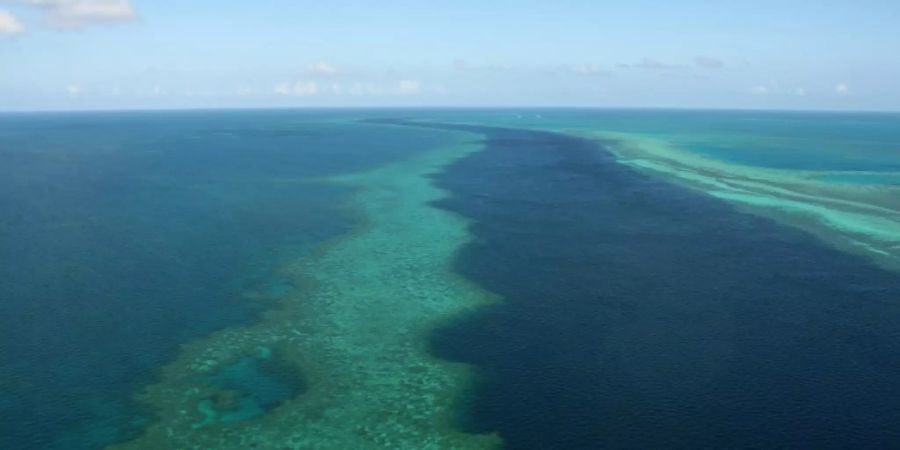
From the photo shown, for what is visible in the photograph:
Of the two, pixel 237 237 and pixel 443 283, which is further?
pixel 237 237

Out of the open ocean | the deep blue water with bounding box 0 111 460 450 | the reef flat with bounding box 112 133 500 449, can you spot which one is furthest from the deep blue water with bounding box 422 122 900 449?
the deep blue water with bounding box 0 111 460 450

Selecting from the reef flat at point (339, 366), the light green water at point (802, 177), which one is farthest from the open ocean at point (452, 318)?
the light green water at point (802, 177)

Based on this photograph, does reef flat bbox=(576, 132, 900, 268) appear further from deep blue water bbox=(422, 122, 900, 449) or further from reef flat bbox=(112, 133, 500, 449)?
reef flat bbox=(112, 133, 500, 449)

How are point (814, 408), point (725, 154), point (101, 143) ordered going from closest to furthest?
point (814, 408)
point (725, 154)
point (101, 143)

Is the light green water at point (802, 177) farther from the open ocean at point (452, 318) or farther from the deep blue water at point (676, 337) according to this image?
the deep blue water at point (676, 337)

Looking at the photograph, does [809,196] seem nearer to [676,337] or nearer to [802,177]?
[802,177]

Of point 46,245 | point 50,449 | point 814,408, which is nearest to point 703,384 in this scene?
point 814,408

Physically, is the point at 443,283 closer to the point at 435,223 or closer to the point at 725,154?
the point at 435,223
